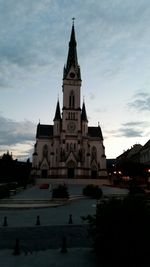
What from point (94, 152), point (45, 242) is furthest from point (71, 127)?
point (45, 242)

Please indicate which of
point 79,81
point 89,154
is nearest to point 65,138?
point 89,154

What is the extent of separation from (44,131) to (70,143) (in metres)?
11.7

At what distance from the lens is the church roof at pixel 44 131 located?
8319 cm

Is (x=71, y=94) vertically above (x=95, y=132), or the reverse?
(x=71, y=94)

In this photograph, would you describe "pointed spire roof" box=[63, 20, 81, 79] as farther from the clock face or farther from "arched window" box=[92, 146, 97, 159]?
"arched window" box=[92, 146, 97, 159]

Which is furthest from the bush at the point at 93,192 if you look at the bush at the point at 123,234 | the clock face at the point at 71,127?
the clock face at the point at 71,127

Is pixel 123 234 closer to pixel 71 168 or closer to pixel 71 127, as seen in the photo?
pixel 71 168

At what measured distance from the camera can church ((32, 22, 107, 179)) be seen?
250ft

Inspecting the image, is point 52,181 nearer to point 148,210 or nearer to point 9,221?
point 9,221

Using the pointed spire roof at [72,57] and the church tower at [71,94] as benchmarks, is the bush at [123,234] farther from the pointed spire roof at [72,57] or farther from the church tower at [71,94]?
the pointed spire roof at [72,57]

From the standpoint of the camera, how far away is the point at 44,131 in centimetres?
8506

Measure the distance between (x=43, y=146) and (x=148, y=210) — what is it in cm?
7511

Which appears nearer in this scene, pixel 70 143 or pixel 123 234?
pixel 123 234

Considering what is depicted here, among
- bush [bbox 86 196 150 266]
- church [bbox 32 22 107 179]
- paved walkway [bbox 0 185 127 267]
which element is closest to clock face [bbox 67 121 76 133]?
church [bbox 32 22 107 179]
